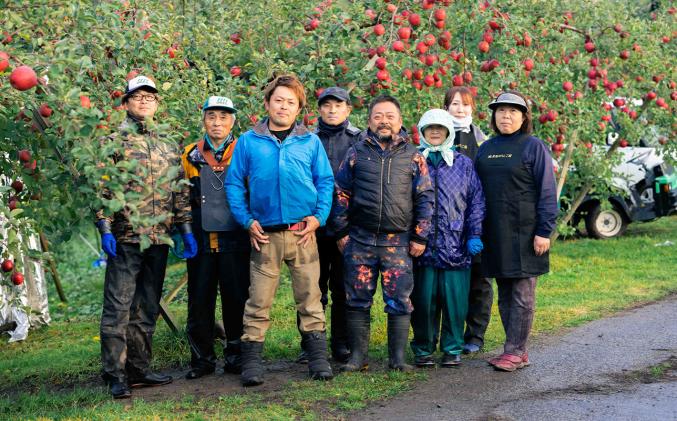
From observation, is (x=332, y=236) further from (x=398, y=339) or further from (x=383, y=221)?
(x=398, y=339)

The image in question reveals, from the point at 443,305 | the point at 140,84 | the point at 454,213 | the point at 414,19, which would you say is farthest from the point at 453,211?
the point at 140,84

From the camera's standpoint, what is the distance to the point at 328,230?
5867 mm

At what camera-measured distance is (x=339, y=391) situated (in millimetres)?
5258

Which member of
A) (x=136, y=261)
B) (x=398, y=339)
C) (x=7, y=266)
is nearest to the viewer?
(x=7, y=266)

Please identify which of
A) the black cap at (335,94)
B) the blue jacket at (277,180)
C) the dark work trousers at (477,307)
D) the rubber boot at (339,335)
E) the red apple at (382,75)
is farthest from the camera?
the red apple at (382,75)

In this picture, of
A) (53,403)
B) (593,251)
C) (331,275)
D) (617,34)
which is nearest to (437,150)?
(331,275)

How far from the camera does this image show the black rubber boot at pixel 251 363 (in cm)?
554

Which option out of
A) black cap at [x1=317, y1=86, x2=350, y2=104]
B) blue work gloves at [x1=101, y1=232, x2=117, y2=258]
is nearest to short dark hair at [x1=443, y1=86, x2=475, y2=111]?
black cap at [x1=317, y1=86, x2=350, y2=104]

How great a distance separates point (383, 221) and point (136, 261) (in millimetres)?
1551

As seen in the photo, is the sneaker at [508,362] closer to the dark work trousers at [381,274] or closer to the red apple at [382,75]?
the dark work trousers at [381,274]

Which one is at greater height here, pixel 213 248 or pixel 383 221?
pixel 383 221

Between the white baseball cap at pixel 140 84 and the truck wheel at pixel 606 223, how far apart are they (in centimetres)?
864

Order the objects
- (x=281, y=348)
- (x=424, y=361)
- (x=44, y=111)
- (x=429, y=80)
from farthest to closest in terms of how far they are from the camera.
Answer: (x=429, y=80) → (x=281, y=348) → (x=424, y=361) → (x=44, y=111)

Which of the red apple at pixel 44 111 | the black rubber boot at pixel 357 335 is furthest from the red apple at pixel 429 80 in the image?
the red apple at pixel 44 111
